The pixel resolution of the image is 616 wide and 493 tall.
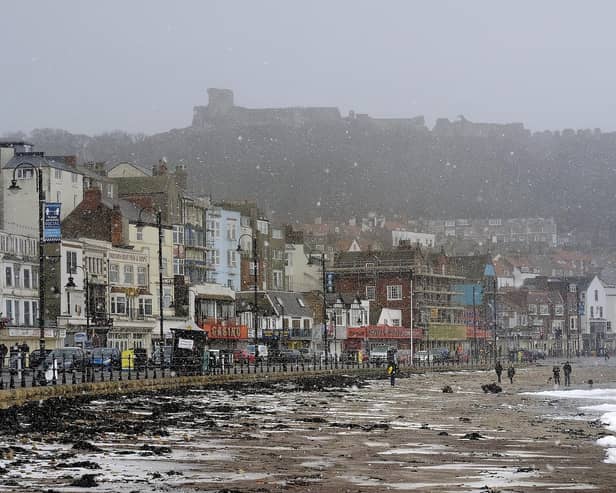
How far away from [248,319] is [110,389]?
247ft

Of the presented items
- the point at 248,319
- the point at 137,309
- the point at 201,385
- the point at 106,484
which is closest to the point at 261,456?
the point at 106,484

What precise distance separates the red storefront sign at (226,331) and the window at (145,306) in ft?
16.3

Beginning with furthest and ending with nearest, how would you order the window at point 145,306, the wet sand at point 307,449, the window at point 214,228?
the window at point 214,228 → the window at point 145,306 → the wet sand at point 307,449

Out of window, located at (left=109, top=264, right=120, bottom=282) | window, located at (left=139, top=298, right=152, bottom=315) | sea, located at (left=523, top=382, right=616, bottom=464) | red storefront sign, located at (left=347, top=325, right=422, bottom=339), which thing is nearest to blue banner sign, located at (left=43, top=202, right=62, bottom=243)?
sea, located at (left=523, top=382, right=616, bottom=464)

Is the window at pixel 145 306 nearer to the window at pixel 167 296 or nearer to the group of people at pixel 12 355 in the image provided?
the window at pixel 167 296

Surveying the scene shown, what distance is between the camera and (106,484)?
77.7ft

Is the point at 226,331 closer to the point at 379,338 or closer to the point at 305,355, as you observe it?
the point at 305,355

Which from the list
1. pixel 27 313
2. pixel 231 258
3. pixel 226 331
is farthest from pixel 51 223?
pixel 231 258

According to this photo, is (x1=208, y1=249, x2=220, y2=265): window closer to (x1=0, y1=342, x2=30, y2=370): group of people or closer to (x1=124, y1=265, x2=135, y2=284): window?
(x1=124, y1=265, x2=135, y2=284): window

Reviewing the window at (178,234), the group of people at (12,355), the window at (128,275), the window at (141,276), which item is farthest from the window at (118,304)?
the group of people at (12,355)

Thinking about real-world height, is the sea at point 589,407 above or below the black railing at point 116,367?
below

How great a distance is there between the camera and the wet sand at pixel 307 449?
81.5 ft

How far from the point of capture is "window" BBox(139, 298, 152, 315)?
111 meters

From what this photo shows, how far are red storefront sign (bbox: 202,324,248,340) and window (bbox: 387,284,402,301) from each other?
1566 inches
